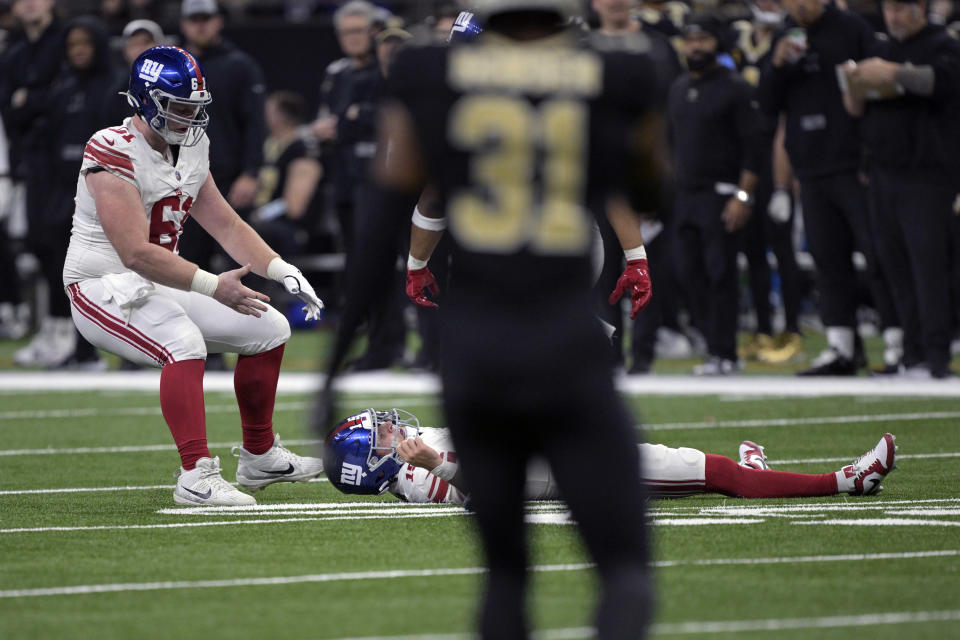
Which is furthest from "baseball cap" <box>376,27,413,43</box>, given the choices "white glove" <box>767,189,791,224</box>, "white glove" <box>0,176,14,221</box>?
"white glove" <box>0,176,14,221</box>

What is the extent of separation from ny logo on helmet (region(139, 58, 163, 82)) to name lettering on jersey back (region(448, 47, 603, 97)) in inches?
146

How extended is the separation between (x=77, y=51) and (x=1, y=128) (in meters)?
3.00

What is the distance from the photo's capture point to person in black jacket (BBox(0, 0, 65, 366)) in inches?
551

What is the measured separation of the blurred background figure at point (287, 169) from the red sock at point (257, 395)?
10.7 m

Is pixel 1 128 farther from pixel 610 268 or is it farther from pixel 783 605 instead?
pixel 783 605

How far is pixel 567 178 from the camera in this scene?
3.55 meters

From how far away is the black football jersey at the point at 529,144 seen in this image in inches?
139

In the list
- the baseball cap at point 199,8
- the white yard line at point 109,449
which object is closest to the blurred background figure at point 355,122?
the baseball cap at point 199,8

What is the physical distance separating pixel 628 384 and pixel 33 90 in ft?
17.0

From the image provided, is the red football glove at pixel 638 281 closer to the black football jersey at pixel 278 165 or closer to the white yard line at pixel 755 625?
the white yard line at pixel 755 625

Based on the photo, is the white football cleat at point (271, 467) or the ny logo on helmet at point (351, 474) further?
the white football cleat at point (271, 467)

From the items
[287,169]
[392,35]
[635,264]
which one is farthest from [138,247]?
[287,169]

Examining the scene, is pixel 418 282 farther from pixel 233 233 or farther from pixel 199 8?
pixel 199 8

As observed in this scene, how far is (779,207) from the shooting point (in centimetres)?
1388
